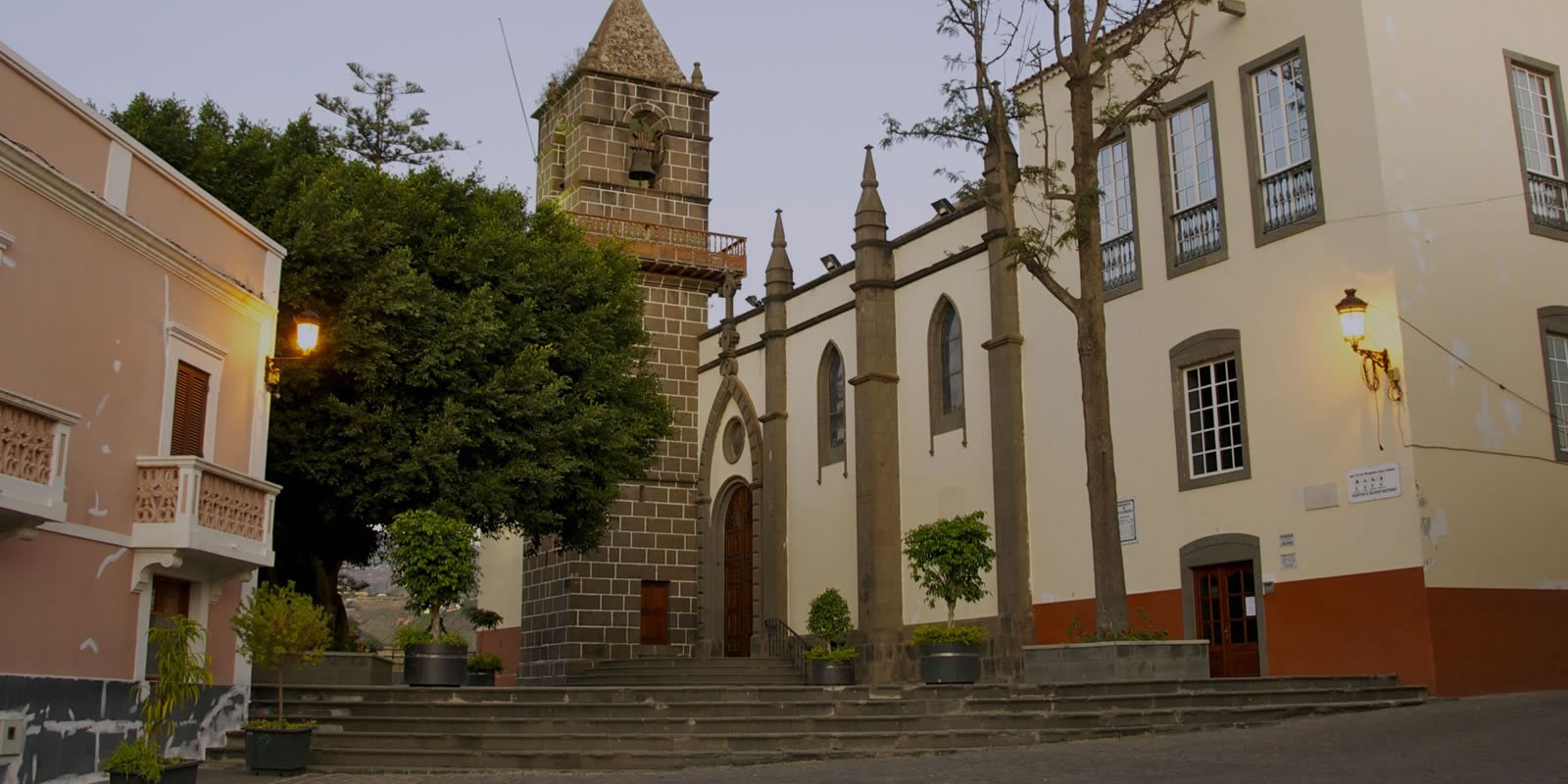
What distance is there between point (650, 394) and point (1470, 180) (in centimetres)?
1340

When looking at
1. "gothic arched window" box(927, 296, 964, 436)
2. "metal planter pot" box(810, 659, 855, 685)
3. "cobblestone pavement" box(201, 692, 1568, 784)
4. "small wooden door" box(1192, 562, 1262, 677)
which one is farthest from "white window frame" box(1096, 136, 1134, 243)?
"cobblestone pavement" box(201, 692, 1568, 784)

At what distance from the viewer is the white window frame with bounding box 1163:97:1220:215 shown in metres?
18.8

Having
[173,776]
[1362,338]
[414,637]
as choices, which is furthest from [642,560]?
[173,776]

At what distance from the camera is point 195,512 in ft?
45.9

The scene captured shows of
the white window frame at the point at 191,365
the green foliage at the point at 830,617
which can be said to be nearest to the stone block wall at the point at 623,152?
the green foliage at the point at 830,617

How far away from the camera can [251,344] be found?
16.3 meters

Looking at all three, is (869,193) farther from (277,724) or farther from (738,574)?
(277,724)

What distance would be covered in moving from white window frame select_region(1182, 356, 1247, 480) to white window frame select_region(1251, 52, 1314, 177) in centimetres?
260

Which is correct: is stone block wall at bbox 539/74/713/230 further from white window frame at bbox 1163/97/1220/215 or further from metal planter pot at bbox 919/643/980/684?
metal planter pot at bbox 919/643/980/684

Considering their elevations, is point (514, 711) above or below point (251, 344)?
below

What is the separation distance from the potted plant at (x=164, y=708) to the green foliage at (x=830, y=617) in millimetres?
11526

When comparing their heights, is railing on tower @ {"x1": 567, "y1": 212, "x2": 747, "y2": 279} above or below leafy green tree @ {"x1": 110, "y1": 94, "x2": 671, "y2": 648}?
above

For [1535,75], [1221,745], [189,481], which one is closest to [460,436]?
[189,481]

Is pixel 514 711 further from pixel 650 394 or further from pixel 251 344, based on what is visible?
pixel 650 394
